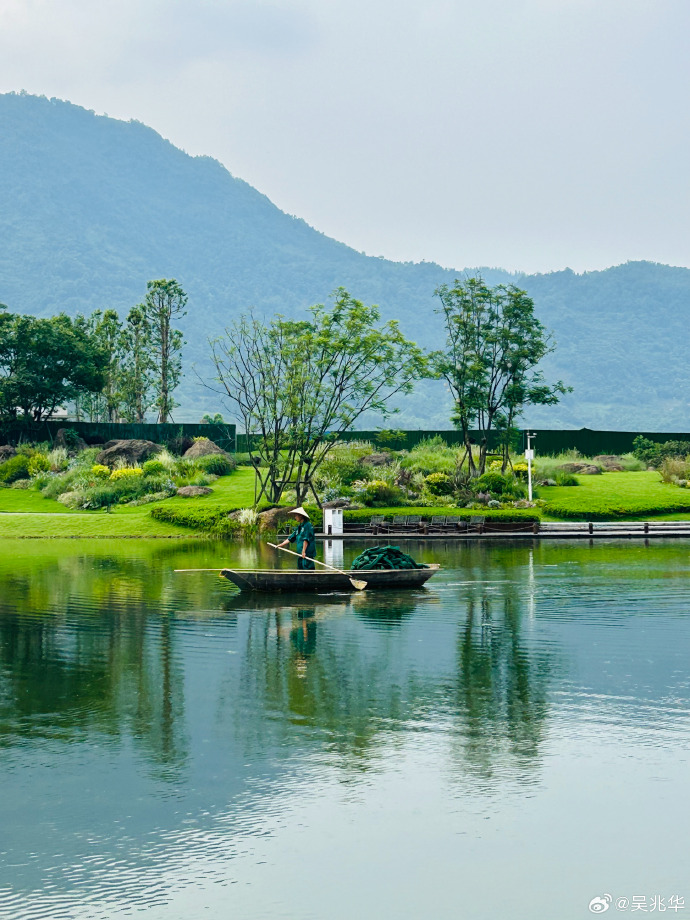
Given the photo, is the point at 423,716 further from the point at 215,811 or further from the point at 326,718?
the point at 215,811

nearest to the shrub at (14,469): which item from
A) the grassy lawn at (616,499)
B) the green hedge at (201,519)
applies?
the green hedge at (201,519)

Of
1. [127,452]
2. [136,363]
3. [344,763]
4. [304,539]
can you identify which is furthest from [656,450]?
[344,763]

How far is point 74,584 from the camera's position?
93.4 ft

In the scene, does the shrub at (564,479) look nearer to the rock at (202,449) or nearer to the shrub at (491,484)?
the shrub at (491,484)

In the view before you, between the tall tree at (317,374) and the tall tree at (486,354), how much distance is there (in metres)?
3.70

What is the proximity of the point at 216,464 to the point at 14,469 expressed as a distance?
37.7ft

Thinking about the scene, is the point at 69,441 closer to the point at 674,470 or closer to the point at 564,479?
the point at 564,479

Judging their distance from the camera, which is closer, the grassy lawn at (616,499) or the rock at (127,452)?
the grassy lawn at (616,499)

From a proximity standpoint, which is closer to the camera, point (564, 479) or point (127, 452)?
point (564, 479)

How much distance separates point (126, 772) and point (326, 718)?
3.01m

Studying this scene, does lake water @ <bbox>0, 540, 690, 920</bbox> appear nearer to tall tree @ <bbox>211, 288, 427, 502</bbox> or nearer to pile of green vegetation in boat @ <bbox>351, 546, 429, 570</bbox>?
pile of green vegetation in boat @ <bbox>351, 546, 429, 570</bbox>

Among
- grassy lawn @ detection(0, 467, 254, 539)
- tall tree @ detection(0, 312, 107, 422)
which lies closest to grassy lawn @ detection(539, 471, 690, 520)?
grassy lawn @ detection(0, 467, 254, 539)

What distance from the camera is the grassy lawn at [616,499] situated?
47.8 metres

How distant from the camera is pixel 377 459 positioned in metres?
58.7
